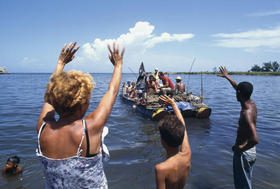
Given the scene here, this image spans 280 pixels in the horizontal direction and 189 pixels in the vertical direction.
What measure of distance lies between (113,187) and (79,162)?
4285 mm

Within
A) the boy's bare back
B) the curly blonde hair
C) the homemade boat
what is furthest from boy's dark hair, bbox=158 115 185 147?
the homemade boat

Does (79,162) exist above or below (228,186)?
above

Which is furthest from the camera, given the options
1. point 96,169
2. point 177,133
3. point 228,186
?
point 228,186

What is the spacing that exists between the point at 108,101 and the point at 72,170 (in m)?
0.69

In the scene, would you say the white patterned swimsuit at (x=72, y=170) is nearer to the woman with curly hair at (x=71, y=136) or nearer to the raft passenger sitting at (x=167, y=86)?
the woman with curly hair at (x=71, y=136)

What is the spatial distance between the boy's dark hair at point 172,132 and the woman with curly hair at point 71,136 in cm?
85

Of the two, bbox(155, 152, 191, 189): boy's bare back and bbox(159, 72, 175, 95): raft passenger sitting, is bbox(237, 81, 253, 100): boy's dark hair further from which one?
bbox(159, 72, 175, 95): raft passenger sitting

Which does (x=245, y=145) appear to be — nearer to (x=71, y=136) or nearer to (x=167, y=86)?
(x=71, y=136)

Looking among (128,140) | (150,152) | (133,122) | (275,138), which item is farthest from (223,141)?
(133,122)

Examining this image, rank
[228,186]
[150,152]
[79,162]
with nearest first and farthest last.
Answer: [79,162]
[228,186]
[150,152]

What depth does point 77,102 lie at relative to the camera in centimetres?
168

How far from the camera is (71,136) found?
1.64m

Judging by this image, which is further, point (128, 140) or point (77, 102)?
point (128, 140)

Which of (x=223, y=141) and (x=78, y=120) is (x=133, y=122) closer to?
(x=223, y=141)
